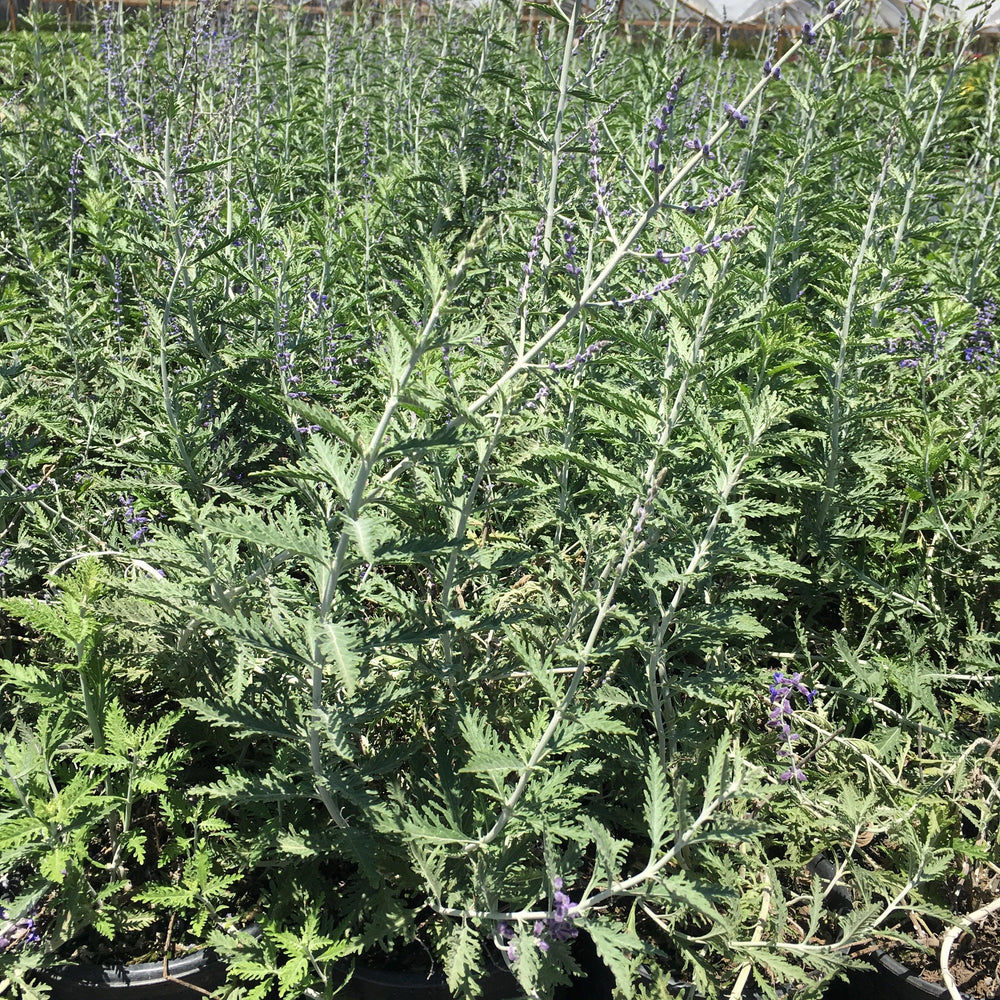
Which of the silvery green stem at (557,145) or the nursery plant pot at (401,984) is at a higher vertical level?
the silvery green stem at (557,145)

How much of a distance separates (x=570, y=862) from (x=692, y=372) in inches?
46.7

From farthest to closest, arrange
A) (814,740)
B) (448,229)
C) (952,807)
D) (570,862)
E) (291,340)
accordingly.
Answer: (448,229) → (291,340) → (814,740) → (952,807) → (570,862)

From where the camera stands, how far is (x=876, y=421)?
354 cm

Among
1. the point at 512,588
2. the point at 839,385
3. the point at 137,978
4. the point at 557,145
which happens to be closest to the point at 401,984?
the point at 137,978

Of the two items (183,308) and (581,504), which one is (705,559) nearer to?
(581,504)

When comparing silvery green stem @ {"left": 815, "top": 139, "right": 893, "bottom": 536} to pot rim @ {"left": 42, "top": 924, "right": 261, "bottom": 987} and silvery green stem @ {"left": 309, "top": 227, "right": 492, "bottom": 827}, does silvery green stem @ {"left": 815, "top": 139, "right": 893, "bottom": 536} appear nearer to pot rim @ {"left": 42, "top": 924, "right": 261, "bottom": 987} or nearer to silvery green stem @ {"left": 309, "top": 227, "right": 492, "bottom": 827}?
silvery green stem @ {"left": 309, "top": 227, "right": 492, "bottom": 827}

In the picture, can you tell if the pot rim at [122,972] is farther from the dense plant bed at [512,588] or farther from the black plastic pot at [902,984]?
the black plastic pot at [902,984]

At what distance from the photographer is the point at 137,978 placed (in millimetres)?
1966

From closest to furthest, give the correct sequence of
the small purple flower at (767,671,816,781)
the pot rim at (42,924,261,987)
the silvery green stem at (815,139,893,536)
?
1. the pot rim at (42,924,261,987)
2. the small purple flower at (767,671,816,781)
3. the silvery green stem at (815,139,893,536)

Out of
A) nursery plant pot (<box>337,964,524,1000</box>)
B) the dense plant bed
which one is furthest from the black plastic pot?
nursery plant pot (<box>337,964,524,1000</box>)

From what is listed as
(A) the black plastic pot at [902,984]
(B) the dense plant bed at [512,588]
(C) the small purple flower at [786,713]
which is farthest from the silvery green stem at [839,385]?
(A) the black plastic pot at [902,984]

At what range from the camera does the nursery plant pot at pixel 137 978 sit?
1963 millimetres

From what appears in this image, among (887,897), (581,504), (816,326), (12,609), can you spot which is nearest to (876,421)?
(816,326)

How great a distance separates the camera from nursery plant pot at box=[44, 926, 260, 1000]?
1.96 m
